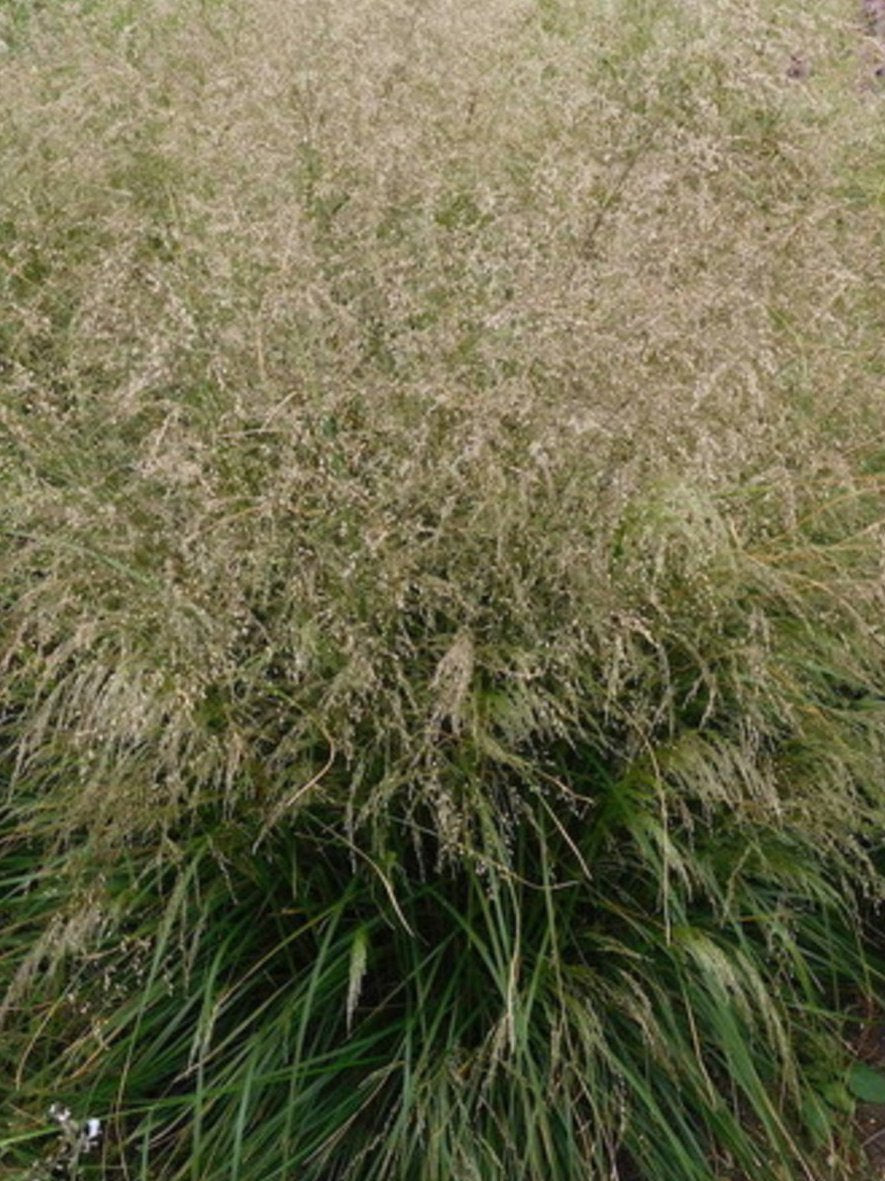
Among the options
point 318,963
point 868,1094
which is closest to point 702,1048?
point 868,1094

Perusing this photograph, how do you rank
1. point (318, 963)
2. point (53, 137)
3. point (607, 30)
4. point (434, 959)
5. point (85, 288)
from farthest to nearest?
point (607, 30) → point (53, 137) → point (85, 288) → point (434, 959) → point (318, 963)

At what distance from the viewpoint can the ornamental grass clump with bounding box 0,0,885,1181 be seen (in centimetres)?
230

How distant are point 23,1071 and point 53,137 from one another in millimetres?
1822

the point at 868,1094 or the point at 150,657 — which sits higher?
the point at 150,657

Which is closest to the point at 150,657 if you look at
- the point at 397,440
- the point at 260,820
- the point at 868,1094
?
the point at 260,820

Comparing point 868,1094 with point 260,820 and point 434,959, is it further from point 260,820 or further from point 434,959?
point 260,820

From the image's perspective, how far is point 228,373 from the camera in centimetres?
241

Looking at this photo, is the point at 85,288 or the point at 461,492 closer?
the point at 461,492

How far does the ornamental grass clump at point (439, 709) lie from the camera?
230 centimetres

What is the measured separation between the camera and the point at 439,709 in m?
2.19

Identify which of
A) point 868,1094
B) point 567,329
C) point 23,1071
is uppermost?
point 567,329

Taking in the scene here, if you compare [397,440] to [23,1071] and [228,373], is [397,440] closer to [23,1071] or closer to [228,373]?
[228,373]

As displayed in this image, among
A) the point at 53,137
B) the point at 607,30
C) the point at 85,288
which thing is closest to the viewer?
the point at 85,288

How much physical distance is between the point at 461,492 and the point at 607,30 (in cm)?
216
